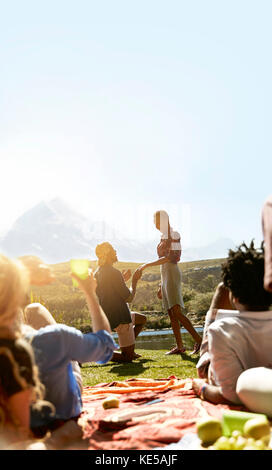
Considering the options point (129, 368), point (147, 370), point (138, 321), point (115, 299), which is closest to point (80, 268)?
point (147, 370)

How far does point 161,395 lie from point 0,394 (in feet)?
8.87

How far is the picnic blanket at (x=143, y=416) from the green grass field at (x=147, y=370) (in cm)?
119

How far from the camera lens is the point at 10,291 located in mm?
2367

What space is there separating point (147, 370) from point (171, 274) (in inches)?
80.4

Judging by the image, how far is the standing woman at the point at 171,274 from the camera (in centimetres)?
807

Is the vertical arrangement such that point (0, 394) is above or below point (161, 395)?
above

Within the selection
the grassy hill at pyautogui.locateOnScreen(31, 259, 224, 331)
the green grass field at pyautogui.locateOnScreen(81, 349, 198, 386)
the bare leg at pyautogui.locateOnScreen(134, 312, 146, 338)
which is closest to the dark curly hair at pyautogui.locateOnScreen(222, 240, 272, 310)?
the grassy hill at pyautogui.locateOnScreen(31, 259, 224, 331)

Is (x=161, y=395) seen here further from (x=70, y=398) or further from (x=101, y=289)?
(x=101, y=289)

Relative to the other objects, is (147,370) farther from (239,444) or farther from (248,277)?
(239,444)

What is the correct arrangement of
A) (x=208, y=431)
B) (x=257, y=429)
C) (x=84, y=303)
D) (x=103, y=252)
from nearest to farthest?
(x=257, y=429) < (x=208, y=431) < (x=103, y=252) < (x=84, y=303)

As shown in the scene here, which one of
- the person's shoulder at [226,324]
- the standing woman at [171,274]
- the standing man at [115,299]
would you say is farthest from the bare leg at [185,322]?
the person's shoulder at [226,324]

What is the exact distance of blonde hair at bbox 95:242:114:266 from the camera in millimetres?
7965
